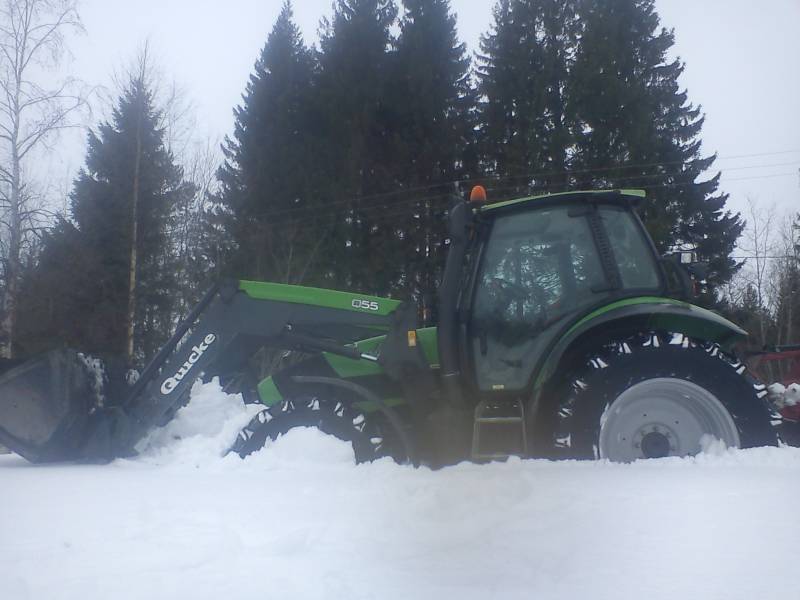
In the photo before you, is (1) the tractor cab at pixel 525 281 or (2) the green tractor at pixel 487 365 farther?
(1) the tractor cab at pixel 525 281

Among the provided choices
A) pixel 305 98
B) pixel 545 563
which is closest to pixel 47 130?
pixel 305 98

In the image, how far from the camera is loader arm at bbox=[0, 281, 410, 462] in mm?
5137

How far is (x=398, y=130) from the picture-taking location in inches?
857

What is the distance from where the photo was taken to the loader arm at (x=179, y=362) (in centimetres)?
514

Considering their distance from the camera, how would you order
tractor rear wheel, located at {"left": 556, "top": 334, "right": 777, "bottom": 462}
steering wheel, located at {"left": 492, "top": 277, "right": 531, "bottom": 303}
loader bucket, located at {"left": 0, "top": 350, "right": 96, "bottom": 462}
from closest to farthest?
1. tractor rear wheel, located at {"left": 556, "top": 334, "right": 777, "bottom": 462}
2. steering wheel, located at {"left": 492, "top": 277, "right": 531, "bottom": 303}
3. loader bucket, located at {"left": 0, "top": 350, "right": 96, "bottom": 462}

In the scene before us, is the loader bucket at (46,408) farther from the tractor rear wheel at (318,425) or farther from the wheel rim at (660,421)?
the wheel rim at (660,421)

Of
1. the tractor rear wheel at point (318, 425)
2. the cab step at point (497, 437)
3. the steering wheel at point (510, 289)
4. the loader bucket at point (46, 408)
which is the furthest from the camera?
the loader bucket at point (46, 408)

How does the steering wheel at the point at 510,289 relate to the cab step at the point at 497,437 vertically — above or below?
above

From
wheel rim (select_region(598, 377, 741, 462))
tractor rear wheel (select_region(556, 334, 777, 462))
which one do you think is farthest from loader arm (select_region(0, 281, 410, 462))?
wheel rim (select_region(598, 377, 741, 462))

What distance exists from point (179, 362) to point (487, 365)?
2354mm

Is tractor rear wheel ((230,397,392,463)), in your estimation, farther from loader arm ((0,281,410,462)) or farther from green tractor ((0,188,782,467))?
loader arm ((0,281,410,462))

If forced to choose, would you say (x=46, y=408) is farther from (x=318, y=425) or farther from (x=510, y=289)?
(x=510, y=289)

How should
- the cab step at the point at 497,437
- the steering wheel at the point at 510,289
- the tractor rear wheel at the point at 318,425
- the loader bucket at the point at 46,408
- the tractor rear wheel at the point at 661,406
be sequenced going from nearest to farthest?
the tractor rear wheel at the point at 661,406 < the cab step at the point at 497,437 < the tractor rear wheel at the point at 318,425 < the steering wheel at the point at 510,289 < the loader bucket at the point at 46,408

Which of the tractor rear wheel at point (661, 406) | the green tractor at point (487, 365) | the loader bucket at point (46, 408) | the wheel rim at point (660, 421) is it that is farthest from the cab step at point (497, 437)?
the loader bucket at point (46, 408)
